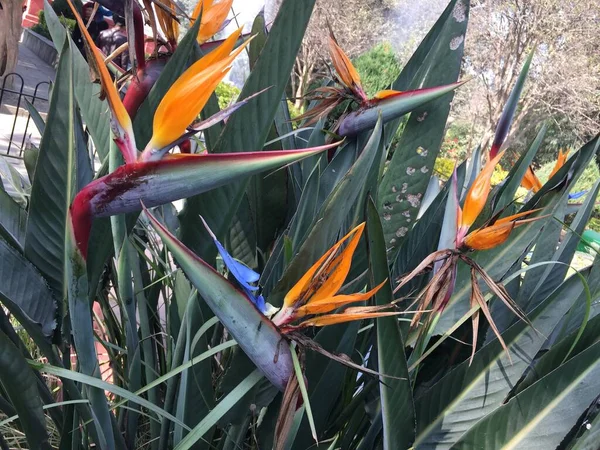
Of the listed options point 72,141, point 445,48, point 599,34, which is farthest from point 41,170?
point 599,34

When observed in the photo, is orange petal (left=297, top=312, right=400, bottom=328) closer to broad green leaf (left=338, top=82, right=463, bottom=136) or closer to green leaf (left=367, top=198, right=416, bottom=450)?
green leaf (left=367, top=198, right=416, bottom=450)

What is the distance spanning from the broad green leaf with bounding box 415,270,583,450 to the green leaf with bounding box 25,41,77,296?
352 millimetres

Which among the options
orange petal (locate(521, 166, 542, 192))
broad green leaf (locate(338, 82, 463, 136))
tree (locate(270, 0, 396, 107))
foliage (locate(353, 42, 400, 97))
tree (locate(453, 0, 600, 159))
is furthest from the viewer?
tree (locate(270, 0, 396, 107))

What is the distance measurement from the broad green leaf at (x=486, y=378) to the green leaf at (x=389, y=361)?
1.9 inches

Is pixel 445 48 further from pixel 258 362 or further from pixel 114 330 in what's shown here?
pixel 114 330

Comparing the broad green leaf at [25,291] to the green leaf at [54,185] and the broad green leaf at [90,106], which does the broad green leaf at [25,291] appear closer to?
the green leaf at [54,185]

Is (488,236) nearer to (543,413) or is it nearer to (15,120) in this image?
(543,413)

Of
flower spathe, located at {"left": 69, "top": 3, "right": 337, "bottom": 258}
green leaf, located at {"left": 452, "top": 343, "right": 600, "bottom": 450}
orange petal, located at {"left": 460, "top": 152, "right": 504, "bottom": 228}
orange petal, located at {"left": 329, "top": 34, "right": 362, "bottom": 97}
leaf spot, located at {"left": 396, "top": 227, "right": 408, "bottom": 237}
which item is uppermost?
orange petal, located at {"left": 329, "top": 34, "right": 362, "bottom": 97}

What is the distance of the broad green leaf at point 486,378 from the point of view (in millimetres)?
515

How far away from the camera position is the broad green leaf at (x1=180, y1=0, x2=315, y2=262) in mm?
444

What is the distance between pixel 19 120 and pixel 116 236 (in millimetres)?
4644

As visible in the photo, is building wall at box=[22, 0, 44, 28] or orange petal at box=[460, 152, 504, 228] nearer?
orange petal at box=[460, 152, 504, 228]

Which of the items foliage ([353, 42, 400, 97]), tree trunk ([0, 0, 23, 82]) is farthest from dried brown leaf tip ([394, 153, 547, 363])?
foliage ([353, 42, 400, 97])

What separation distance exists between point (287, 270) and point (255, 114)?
141 mm
